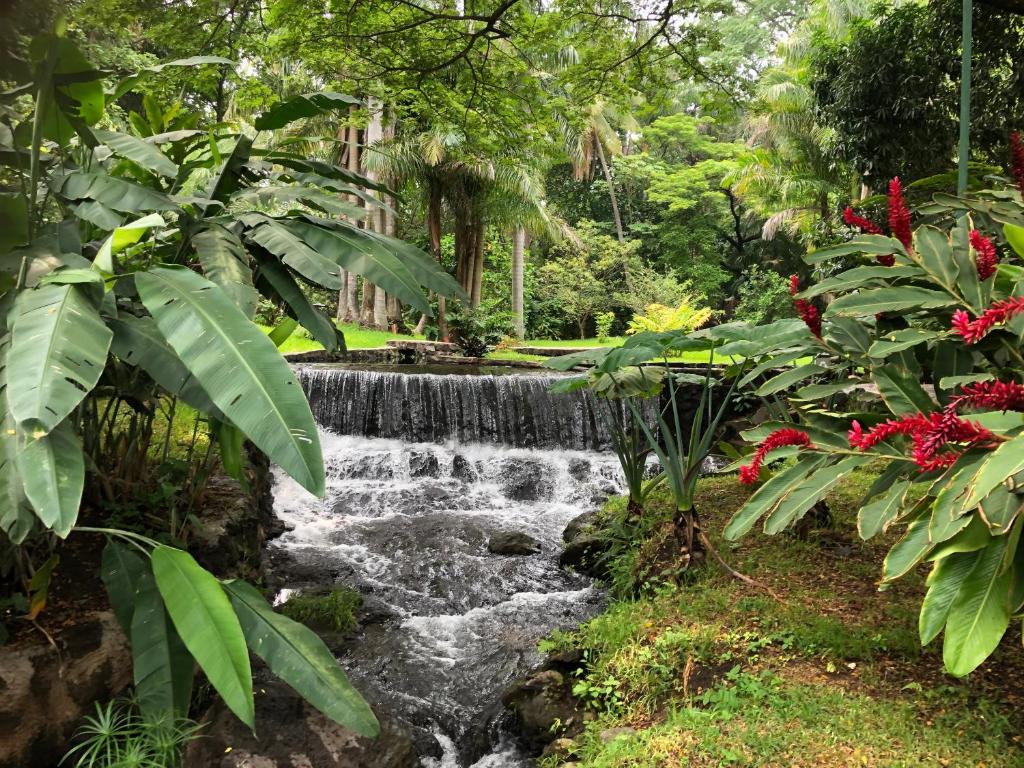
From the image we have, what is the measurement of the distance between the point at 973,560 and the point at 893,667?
109cm

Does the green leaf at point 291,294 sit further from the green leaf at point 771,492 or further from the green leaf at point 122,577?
the green leaf at point 771,492

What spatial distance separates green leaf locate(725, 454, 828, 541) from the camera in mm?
2607

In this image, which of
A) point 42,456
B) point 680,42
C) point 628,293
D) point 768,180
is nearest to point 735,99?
point 680,42

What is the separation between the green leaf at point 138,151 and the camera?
326cm

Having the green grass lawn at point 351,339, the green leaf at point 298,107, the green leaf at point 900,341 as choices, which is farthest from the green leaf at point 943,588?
the green grass lawn at point 351,339

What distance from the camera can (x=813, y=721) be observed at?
260 centimetres

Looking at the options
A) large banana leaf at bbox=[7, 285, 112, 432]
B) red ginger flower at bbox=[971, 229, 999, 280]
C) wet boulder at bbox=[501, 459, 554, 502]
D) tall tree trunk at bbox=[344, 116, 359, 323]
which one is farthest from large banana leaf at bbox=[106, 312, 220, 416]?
tall tree trunk at bbox=[344, 116, 359, 323]

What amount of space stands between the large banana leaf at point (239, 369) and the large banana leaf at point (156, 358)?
28cm

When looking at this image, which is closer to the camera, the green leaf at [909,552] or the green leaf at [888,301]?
the green leaf at [909,552]

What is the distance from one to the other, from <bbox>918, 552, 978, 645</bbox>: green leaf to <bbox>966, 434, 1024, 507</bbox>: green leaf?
37cm

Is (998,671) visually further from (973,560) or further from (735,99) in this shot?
(735,99)

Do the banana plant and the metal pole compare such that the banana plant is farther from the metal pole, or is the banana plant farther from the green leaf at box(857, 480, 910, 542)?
the metal pole

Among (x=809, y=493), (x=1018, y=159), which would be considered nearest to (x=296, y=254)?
(x=809, y=493)

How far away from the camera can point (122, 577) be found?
2.60m
